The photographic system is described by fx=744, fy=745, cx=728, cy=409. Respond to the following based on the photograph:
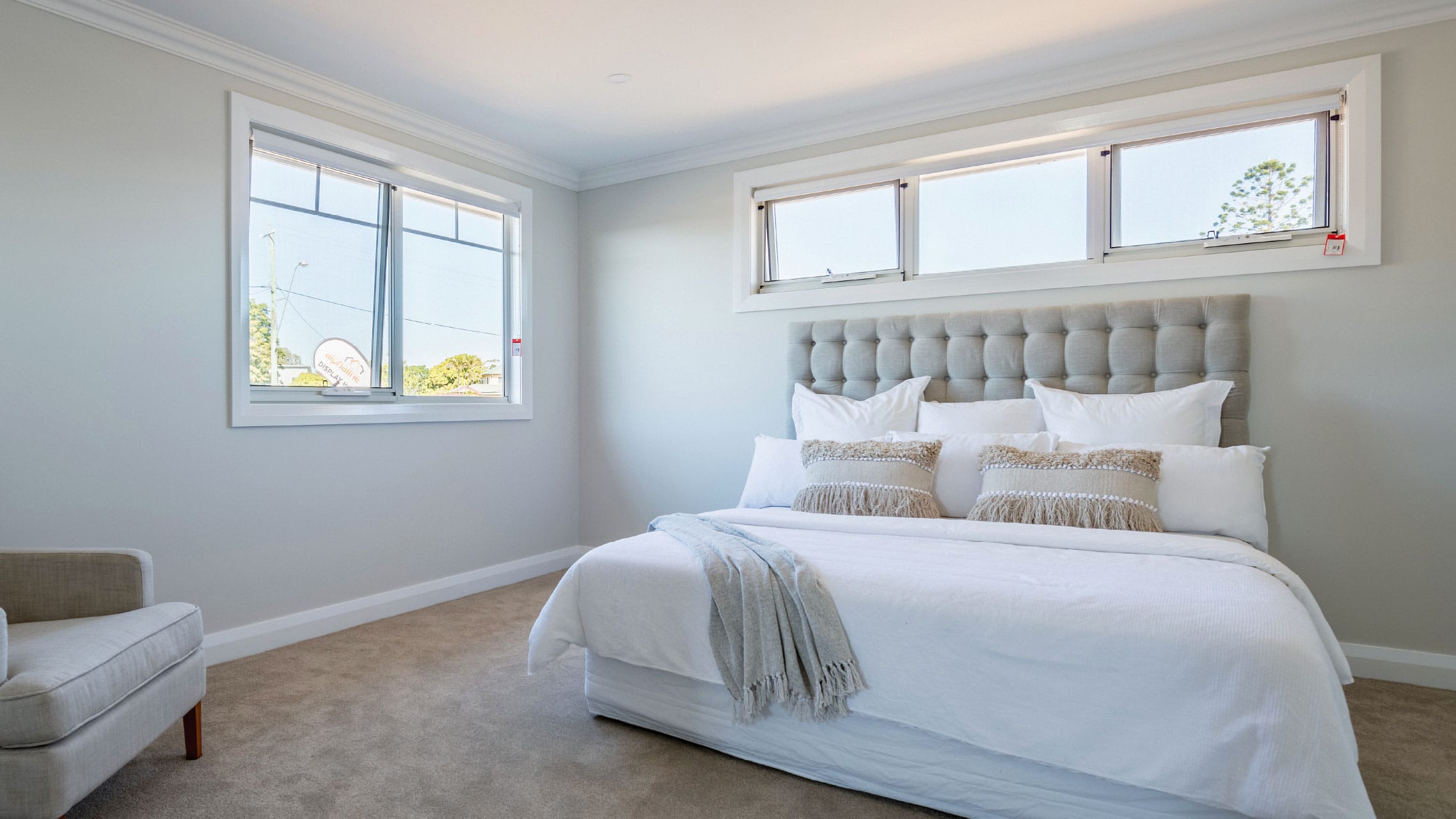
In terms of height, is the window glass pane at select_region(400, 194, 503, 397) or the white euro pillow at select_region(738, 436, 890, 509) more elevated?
the window glass pane at select_region(400, 194, 503, 397)

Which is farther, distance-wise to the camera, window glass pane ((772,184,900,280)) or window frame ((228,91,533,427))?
window glass pane ((772,184,900,280))

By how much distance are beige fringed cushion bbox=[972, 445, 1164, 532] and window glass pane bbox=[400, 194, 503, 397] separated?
2.93 meters

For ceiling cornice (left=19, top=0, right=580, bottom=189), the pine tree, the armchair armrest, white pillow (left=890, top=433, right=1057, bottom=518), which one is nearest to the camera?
the armchair armrest

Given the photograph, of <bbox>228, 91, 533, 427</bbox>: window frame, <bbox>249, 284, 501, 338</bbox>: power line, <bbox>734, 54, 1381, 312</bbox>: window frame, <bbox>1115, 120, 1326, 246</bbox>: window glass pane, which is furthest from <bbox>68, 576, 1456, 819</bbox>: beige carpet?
<bbox>1115, 120, 1326, 246</bbox>: window glass pane

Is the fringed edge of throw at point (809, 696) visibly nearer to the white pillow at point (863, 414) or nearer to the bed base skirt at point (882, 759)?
the bed base skirt at point (882, 759)

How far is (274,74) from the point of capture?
3.26m

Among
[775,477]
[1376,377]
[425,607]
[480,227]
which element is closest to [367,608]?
[425,607]

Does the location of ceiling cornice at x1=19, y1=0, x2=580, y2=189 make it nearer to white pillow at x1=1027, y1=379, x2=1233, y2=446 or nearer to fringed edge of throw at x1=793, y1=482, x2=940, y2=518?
fringed edge of throw at x1=793, y1=482, x2=940, y2=518

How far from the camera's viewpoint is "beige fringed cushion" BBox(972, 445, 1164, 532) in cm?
252

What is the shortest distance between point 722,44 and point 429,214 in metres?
1.94

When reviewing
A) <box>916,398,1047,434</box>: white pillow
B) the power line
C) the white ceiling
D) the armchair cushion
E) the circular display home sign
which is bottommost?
the armchair cushion

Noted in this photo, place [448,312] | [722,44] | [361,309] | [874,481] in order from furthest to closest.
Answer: [448,312] → [361,309] → [722,44] → [874,481]

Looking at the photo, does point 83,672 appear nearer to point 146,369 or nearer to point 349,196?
point 146,369

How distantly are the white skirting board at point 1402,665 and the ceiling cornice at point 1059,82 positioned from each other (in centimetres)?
239
